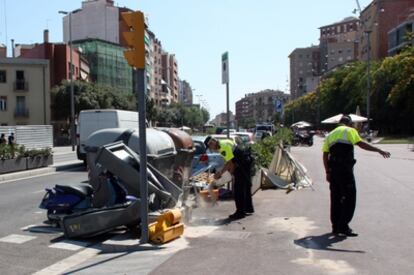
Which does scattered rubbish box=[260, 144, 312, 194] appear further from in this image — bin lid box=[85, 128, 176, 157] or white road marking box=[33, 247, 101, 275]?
white road marking box=[33, 247, 101, 275]

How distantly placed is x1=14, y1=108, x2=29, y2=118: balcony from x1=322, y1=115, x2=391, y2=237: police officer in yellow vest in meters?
60.3

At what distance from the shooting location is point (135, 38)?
23.9 ft

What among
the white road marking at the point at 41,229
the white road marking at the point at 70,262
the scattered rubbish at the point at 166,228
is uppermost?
the scattered rubbish at the point at 166,228

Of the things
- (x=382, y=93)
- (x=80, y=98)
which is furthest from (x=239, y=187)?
(x=382, y=93)

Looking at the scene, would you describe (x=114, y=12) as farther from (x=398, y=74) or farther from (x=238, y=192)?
(x=238, y=192)

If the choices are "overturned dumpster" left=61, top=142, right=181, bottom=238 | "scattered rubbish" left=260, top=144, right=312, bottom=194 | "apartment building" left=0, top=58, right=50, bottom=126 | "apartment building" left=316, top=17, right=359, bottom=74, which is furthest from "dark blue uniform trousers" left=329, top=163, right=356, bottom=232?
"apartment building" left=316, top=17, right=359, bottom=74

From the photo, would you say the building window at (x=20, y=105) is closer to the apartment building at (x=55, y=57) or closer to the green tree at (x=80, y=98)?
the green tree at (x=80, y=98)

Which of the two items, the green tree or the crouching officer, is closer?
the crouching officer

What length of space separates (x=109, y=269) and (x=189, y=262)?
959 mm

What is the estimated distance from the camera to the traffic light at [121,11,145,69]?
286 inches

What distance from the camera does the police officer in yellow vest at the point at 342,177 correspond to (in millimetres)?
8094

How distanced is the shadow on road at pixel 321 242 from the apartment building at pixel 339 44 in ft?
466

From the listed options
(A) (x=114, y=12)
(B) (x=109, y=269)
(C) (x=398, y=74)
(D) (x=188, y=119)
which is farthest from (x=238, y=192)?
(D) (x=188, y=119)

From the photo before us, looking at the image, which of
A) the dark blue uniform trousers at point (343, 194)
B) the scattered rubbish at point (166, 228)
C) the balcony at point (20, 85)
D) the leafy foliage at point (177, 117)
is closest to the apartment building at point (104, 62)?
the leafy foliage at point (177, 117)
